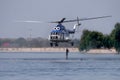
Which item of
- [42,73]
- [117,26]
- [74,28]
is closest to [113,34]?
[117,26]

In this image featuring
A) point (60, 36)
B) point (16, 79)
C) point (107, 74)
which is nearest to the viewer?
point (16, 79)

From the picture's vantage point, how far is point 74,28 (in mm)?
127625

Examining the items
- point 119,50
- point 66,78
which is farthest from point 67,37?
point 119,50

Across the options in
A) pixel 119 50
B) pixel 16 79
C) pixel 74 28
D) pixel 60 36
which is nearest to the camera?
pixel 16 79

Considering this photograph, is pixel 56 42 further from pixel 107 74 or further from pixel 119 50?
pixel 119 50

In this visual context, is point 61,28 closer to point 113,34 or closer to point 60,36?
point 60,36

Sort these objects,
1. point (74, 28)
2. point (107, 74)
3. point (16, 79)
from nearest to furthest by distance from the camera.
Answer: point (16, 79)
point (107, 74)
point (74, 28)

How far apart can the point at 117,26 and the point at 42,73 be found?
112 m

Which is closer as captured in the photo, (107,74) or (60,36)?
(107,74)

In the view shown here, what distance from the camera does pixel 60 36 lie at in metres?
120

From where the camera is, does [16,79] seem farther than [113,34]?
No

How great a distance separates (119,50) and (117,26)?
325 inches

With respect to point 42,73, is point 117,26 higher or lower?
higher

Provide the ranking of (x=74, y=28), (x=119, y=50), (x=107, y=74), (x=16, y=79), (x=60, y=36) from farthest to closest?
1. (x=119, y=50)
2. (x=74, y=28)
3. (x=60, y=36)
4. (x=107, y=74)
5. (x=16, y=79)
